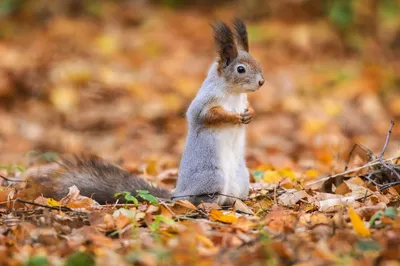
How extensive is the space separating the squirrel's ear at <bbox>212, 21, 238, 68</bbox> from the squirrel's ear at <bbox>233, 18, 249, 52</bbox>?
0.12m

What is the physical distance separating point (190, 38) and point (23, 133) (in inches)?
136

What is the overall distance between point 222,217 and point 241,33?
3.80 ft

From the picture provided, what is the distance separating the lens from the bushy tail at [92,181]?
155 inches

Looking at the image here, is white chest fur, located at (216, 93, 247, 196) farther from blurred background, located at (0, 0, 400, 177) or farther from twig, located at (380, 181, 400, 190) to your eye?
blurred background, located at (0, 0, 400, 177)

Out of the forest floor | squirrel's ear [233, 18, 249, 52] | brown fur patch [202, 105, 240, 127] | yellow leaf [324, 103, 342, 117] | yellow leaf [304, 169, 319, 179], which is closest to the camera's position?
the forest floor

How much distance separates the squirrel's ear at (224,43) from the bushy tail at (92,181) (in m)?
0.86

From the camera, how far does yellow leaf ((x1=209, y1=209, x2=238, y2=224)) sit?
3.33m

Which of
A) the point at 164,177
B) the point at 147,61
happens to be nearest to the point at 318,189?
the point at 164,177

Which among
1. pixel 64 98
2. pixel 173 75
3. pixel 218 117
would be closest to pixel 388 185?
pixel 218 117

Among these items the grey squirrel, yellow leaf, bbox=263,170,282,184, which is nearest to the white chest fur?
the grey squirrel

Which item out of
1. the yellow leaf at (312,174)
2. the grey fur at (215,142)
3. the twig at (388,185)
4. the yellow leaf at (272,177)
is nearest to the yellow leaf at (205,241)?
the grey fur at (215,142)

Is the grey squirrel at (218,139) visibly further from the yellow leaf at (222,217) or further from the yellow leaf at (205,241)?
the yellow leaf at (205,241)

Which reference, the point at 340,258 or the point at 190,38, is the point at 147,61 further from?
the point at 340,258

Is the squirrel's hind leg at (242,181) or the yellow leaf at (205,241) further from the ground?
the squirrel's hind leg at (242,181)
